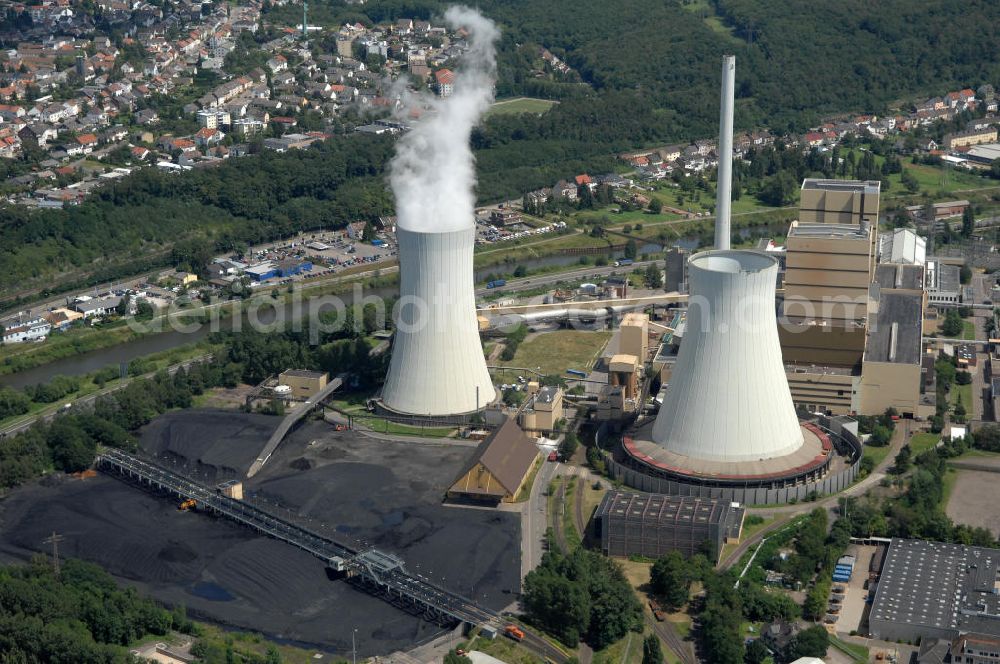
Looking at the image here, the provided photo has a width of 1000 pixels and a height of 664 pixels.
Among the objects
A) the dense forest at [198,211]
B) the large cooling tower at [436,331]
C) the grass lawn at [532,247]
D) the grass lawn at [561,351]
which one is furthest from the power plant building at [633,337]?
the dense forest at [198,211]

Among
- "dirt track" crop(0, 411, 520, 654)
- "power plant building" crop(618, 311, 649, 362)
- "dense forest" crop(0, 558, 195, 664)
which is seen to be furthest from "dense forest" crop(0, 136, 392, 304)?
"dense forest" crop(0, 558, 195, 664)

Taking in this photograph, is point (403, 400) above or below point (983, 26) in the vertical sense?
below

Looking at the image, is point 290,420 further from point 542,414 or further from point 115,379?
point 115,379

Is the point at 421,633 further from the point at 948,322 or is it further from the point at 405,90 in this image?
the point at 405,90

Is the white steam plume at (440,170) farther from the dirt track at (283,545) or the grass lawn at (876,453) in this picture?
the grass lawn at (876,453)

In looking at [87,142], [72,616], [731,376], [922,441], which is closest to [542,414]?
[731,376]

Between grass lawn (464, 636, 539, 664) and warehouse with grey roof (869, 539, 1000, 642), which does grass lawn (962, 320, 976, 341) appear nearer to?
warehouse with grey roof (869, 539, 1000, 642)

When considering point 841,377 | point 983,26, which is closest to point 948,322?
point 841,377
